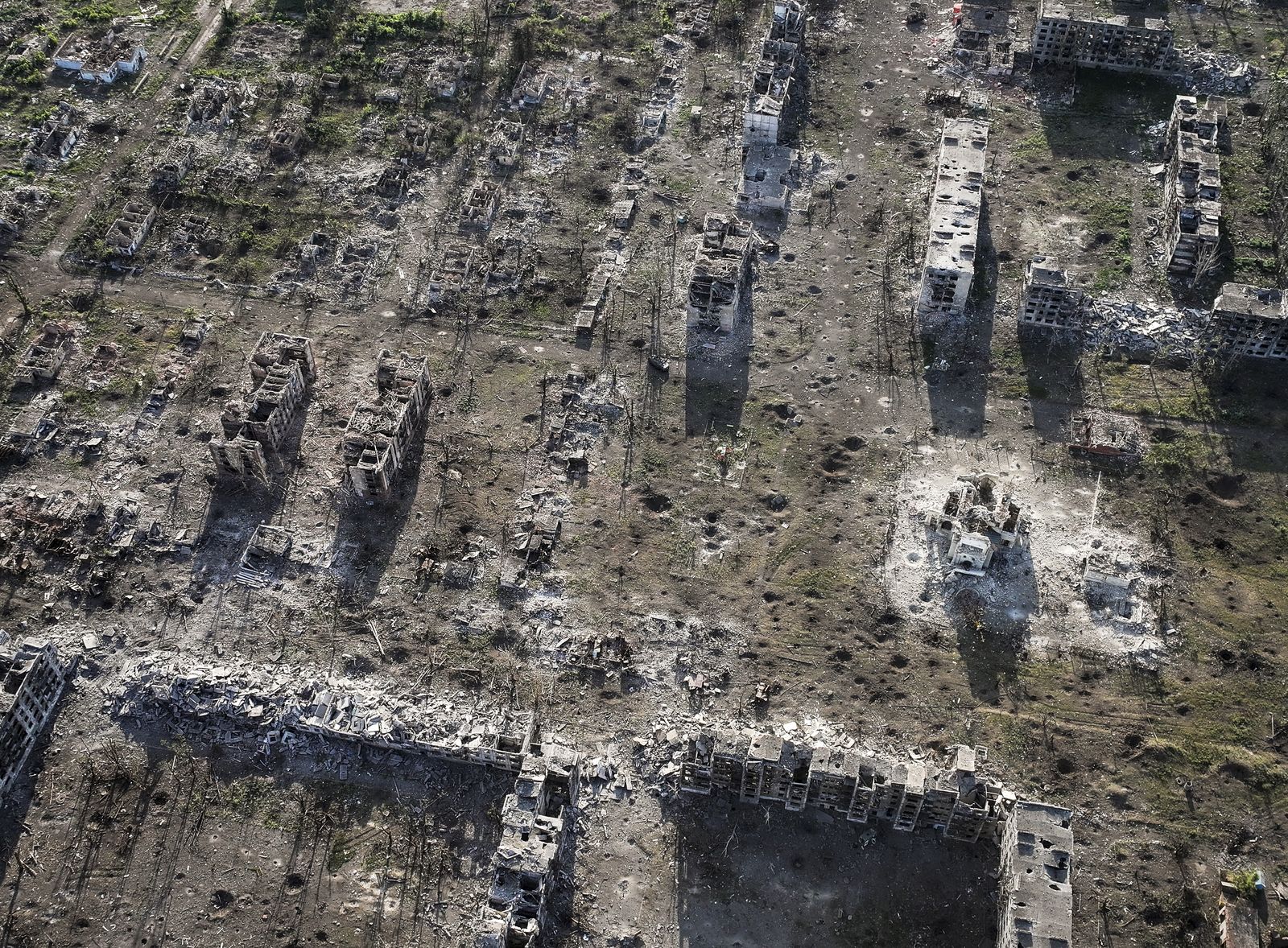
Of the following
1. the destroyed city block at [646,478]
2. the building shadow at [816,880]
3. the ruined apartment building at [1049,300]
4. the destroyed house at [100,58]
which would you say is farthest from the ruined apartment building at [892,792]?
the destroyed house at [100,58]

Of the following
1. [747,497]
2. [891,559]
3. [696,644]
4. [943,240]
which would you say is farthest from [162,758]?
[943,240]

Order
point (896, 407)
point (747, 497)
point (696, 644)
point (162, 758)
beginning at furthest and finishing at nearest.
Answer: point (896, 407) < point (747, 497) < point (696, 644) < point (162, 758)

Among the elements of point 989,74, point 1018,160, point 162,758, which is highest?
point 989,74

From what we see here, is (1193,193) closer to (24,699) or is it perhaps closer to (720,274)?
(720,274)

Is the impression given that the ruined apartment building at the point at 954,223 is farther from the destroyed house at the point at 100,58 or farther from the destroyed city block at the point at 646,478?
the destroyed house at the point at 100,58

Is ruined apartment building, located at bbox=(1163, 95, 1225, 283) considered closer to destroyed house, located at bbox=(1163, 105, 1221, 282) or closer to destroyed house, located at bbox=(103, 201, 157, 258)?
destroyed house, located at bbox=(1163, 105, 1221, 282)

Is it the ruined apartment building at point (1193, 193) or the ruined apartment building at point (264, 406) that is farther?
the ruined apartment building at point (1193, 193)

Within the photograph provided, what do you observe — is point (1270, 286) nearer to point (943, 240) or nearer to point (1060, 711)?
point (943, 240)
